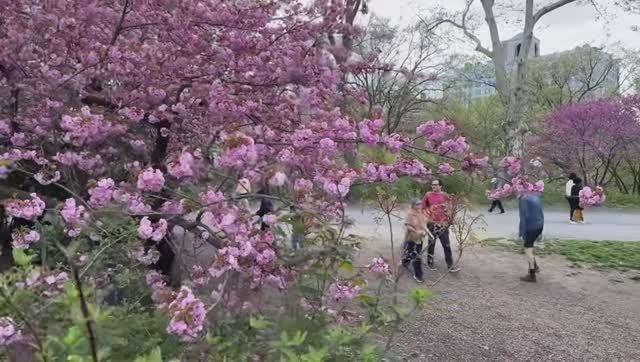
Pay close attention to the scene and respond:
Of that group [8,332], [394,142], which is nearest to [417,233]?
[394,142]

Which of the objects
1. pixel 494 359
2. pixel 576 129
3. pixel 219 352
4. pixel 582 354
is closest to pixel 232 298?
pixel 219 352

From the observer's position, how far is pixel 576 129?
2264 cm

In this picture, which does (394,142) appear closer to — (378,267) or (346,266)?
(378,267)

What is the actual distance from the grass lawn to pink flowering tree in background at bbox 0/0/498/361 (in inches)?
281

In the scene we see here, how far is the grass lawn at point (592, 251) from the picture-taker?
32.5 feet

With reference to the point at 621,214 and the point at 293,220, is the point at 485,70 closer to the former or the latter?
the point at 621,214

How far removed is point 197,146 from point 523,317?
15.2 ft

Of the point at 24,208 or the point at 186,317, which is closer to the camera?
the point at 186,317

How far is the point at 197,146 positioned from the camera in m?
4.12

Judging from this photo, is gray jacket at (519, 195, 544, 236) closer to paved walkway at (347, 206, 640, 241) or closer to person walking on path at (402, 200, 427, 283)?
person walking on path at (402, 200, 427, 283)

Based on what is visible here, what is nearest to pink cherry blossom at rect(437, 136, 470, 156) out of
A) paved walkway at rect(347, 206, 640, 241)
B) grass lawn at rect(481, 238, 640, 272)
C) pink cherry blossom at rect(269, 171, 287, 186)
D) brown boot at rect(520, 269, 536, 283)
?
pink cherry blossom at rect(269, 171, 287, 186)

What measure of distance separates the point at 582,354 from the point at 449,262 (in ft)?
10.3

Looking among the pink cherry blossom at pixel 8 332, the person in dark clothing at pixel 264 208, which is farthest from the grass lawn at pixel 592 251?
the pink cherry blossom at pixel 8 332

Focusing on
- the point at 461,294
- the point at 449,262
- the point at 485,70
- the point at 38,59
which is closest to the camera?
the point at 38,59
